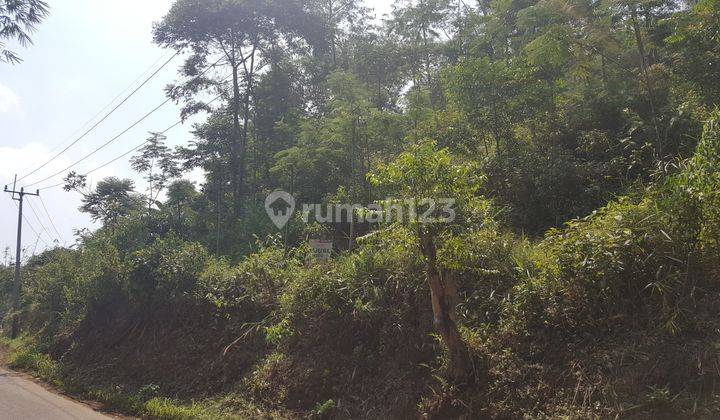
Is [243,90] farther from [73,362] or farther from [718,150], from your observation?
[718,150]

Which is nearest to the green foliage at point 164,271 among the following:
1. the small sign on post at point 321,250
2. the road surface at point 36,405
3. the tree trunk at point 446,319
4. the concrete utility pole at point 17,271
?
the road surface at point 36,405

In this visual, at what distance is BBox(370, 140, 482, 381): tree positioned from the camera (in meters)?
5.11

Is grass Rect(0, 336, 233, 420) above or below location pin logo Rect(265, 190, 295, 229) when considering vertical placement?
below

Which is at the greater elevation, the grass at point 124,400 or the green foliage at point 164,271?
the green foliage at point 164,271

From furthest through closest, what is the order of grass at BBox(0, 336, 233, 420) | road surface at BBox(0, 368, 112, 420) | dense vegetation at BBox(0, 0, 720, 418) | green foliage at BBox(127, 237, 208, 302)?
green foliage at BBox(127, 237, 208, 302)
road surface at BBox(0, 368, 112, 420)
grass at BBox(0, 336, 233, 420)
dense vegetation at BBox(0, 0, 720, 418)

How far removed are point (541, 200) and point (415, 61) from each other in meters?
12.8

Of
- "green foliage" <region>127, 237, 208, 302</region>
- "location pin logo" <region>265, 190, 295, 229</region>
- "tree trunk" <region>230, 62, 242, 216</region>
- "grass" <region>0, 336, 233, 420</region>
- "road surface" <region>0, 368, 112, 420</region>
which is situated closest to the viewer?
"grass" <region>0, 336, 233, 420</region>


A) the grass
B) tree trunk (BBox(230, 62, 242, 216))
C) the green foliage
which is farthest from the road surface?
tree trunk (BBox(230, 62, 242, 216))

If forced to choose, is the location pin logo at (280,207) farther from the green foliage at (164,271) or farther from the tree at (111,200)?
the tree at (111,200)

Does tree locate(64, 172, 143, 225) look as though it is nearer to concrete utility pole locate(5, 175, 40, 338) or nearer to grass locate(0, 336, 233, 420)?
concrete utility pole locate(5, 175, 40, 338)

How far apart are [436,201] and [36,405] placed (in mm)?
8096

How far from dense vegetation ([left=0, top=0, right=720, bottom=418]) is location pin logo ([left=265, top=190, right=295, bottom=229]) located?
39cm

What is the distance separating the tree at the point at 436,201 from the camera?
16.8 ft

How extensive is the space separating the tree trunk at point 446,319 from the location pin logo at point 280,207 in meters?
8.96
